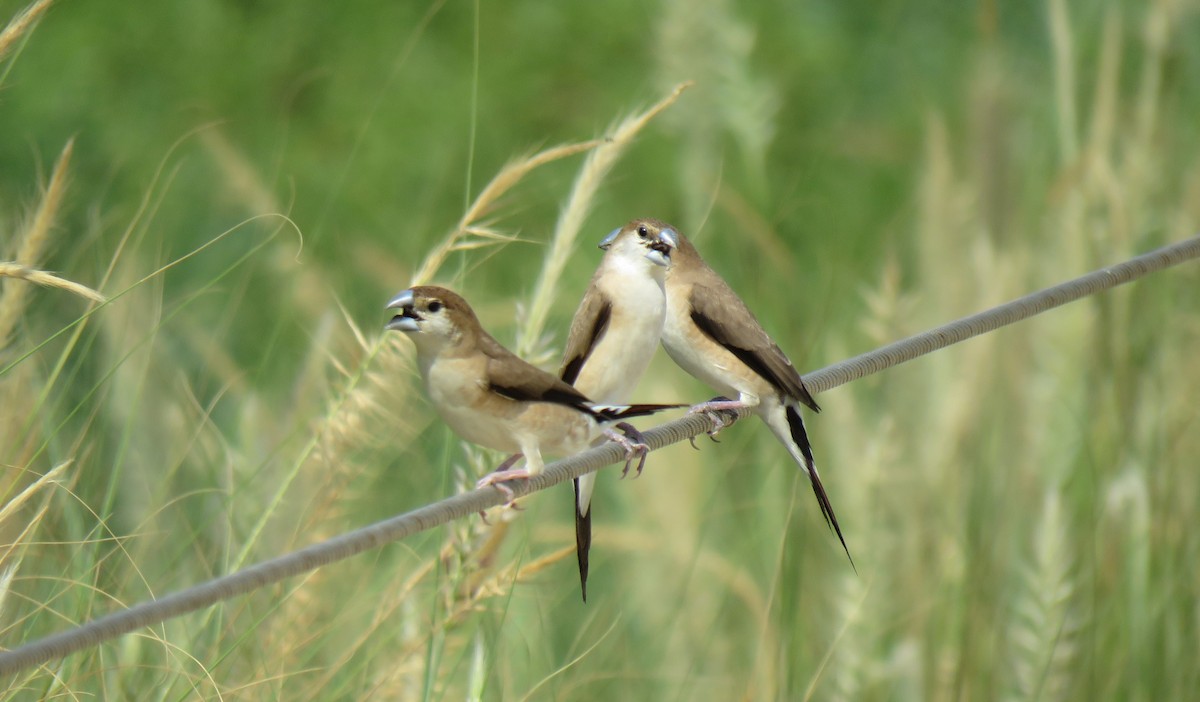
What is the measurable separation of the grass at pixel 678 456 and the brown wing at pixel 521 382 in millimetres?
126

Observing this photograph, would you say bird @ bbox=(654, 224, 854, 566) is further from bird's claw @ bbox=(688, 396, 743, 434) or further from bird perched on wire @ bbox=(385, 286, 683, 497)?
bird perched on wire @ bbox=(385, 286, 683, 497)

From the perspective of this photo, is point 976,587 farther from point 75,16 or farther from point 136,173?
point 75,16

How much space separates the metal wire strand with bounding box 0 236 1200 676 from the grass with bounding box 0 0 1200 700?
1.00 ft

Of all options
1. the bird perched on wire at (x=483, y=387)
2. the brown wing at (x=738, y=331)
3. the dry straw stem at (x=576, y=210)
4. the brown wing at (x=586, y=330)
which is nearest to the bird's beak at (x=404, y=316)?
the bird perched on wire at (x=483, y=387)

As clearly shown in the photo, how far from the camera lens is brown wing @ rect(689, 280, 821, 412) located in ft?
7.88

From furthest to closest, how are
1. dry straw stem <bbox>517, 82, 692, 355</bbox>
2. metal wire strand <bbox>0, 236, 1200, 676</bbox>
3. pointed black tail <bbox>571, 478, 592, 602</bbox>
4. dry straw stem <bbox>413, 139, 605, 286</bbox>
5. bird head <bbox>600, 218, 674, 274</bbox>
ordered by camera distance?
1. bird head <bbox>600, 218, 674, 274</bbox>
2. pointed black tail <bbox>571, 478, 592, 602</bbox>
3. dry straw stem <bbox>517, 82, 692, 355</bbox>
4. dry straw stem <bbox>413, 139, 605, 286</bbox>
5. metal wire strand <bbox>0, 236, 1200, 676</bbox>

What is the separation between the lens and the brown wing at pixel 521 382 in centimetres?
190

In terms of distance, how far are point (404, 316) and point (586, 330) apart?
533 millimetres

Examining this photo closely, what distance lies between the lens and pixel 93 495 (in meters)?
2.32

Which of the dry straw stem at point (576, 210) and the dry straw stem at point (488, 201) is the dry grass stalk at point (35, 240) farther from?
the dry straw stem at point (576, 210)

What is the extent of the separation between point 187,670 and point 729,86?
1.95 metres

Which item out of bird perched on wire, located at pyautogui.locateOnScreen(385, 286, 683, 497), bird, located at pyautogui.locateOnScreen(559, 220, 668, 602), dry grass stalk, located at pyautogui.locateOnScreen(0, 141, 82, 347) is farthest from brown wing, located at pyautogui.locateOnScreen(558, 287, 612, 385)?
dry grass stalk, located at pyautogui.locateOnScreen(0, 141, 82, 347)

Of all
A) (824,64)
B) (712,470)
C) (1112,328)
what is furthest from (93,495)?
(824,64)

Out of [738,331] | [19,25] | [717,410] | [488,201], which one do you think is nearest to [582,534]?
[717,410]
